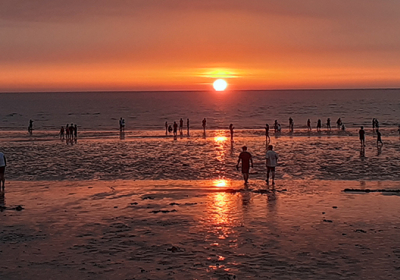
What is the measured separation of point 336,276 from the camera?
342 inches

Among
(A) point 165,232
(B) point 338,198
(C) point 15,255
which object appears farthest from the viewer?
(B) point 338,198

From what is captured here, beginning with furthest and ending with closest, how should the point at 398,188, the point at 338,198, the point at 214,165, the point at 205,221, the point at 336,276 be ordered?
the point at 214,165 < the point at 398,188 < the point at 338,198 < the point at 205,221 < the point at 336,276

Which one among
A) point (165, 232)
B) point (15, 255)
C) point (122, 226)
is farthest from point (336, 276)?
point (15, 255)

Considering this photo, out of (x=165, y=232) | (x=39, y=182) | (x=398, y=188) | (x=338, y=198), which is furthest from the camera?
(x=39, y=182)

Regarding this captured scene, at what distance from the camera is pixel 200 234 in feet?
37.6

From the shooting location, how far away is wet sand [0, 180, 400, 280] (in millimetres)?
9102

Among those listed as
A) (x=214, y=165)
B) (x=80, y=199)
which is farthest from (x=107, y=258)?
(x=214, y=165)

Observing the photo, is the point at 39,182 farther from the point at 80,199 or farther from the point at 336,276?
the point at 336,276

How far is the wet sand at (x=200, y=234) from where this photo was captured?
9.10m

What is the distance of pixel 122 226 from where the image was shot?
1230cm

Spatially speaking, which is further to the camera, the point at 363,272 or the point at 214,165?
the point at 214,165

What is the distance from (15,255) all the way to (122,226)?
10.2 ft

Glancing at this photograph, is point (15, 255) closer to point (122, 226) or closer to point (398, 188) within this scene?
point (122, 226)

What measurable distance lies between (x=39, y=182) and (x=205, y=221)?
1070cm
